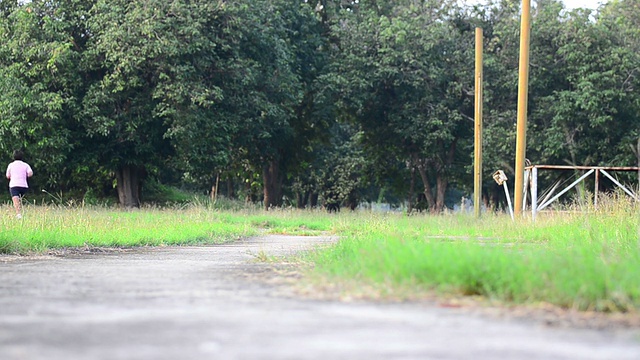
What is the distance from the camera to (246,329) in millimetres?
6102

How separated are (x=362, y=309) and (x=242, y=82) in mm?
33435

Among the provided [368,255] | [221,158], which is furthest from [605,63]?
[368,255]

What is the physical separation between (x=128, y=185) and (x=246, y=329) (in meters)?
36.7

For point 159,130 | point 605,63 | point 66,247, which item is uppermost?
point 605,63

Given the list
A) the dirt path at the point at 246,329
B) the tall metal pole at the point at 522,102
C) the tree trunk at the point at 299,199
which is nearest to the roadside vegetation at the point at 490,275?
the dirt path at the point at 246,329

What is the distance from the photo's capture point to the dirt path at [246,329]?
5.33 meters

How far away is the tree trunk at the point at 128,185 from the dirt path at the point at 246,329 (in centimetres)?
3304

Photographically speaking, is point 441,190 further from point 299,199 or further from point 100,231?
point 100,231

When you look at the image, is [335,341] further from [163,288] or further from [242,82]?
[242,82]

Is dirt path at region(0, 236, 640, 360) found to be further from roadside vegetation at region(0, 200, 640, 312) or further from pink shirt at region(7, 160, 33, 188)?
pink shirt at region(7, 160, 33, 188)

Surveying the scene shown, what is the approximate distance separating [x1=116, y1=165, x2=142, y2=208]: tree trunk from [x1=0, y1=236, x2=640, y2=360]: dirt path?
108 ft

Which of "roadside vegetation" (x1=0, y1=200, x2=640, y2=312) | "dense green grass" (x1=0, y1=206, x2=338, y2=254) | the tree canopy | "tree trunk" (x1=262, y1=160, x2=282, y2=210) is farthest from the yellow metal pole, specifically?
"tree trunk" (x1=262, y1=160, x2=282, y2=210)

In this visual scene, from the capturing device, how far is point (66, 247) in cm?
1548

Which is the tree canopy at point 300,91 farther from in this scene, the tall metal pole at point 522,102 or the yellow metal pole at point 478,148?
the tall metal pole at point 522,102
